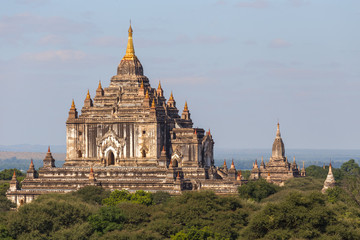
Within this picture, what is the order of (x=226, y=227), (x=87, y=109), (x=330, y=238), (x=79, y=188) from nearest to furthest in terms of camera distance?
(x=330, y=238)
(x=226, y=227)
(x=79, y=188)
(x=87, y=109)

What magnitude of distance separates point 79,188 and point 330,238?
26362mm

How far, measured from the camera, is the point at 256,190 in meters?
77.5

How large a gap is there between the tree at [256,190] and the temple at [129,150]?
0.79 metres

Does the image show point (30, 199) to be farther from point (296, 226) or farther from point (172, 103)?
point (296, 226)

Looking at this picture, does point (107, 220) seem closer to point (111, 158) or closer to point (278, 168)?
point (111, 158)

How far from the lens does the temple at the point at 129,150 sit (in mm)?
75875

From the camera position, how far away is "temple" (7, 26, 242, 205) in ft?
249

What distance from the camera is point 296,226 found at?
54.4 m

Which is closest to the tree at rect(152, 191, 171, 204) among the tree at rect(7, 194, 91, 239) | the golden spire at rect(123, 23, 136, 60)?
the tree at rect(7, 194, 91, 239)

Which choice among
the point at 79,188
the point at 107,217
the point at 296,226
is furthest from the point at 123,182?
the point at 296,226

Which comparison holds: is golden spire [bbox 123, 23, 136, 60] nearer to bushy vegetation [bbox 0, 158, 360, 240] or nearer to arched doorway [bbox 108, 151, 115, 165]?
arched doorway [bbox 108, 151, 115, 165]

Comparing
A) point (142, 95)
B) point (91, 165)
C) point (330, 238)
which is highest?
point (142, 95)

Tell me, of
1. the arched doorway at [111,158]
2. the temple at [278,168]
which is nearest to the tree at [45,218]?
the arched doorway at [111,158]

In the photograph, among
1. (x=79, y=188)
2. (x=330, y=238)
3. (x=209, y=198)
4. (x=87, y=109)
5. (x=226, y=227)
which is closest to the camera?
(x=330, y=238)
